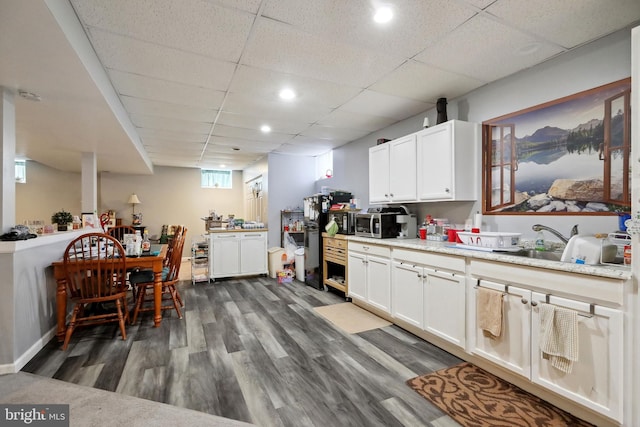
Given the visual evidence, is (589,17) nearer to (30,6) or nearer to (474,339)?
(474,339)

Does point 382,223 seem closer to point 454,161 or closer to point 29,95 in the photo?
point 454,161

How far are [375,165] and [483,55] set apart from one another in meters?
1.80

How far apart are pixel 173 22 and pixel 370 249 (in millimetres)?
2808

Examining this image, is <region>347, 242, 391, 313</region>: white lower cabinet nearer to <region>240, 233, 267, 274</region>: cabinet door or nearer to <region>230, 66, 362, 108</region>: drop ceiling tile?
<region>230, 66, 362, 108</region>: drop ceiling tile

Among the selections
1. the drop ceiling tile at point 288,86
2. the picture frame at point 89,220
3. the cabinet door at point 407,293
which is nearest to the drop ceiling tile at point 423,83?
the drop ceiling tile at point 288,86

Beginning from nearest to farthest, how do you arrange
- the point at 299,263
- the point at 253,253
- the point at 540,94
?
the point at 540,94, the point at 299,263, the point at 253,253

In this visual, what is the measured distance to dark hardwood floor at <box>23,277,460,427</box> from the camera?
1795mm

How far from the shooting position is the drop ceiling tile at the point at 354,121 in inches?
146

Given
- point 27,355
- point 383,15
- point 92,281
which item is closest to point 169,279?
point 92,281

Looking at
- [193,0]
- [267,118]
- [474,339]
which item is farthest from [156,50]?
[474,339]

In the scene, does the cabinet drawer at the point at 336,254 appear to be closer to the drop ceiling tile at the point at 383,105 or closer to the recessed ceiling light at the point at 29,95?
the drop ceiling tile at the point at 383,105

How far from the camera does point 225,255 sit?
208 inches

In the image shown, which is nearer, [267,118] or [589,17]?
[589,17]

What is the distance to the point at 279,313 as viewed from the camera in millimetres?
3523
